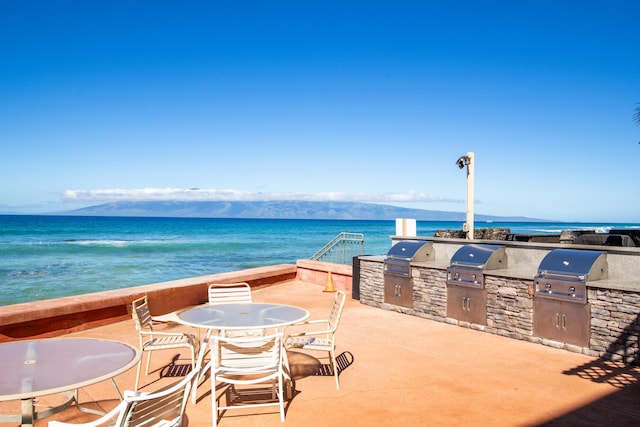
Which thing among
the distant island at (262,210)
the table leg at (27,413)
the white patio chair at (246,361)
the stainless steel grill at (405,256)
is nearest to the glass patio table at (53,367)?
the table leg at (27,413)

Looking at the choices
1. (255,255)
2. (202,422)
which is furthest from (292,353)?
(255,255)

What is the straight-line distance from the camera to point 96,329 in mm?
6449

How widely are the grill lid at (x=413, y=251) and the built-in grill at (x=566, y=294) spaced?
2.07 m

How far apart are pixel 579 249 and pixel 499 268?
1.02 m

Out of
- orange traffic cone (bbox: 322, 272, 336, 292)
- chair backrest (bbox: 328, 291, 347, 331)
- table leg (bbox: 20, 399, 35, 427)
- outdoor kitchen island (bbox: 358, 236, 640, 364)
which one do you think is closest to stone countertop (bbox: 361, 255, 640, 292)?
outdoor kitchen island (bbox: 358, 236, 640, 364)

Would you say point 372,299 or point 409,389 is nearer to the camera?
point 409,389

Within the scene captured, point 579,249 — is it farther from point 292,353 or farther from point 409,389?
point 292,353

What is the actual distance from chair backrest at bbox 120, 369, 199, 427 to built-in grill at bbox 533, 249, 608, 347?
4.46 meters

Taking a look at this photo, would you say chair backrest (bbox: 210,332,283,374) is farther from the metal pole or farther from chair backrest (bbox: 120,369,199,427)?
the metal pole

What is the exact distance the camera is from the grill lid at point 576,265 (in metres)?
5.44

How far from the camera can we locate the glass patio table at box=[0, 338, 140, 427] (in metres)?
2.54

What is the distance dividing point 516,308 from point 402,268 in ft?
6.43

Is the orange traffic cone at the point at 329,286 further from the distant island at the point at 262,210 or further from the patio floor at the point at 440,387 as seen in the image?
the distant island at the point at 262,210

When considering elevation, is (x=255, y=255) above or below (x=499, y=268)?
below
